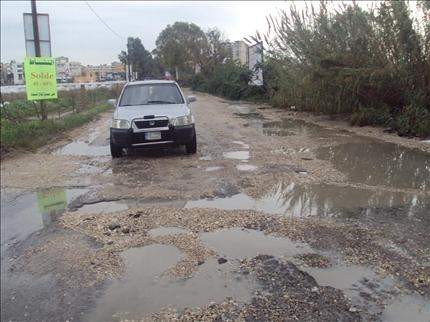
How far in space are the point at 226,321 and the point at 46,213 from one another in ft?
13.3

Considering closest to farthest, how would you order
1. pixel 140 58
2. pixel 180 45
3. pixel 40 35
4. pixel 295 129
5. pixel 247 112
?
pixel 295 129 < pixel 40 35 < pixel 247 112 < pixel 180 45 < pixel 140 58

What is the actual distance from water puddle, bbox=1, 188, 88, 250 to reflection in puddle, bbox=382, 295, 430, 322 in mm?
4282

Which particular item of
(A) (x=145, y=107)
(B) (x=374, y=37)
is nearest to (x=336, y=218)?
(A) (x=145, y=107)

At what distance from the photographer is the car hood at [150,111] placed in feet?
33.7

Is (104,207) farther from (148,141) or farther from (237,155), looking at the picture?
(237,155)

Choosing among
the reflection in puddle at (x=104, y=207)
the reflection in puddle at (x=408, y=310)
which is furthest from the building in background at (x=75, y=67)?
the reflection in puddle at (x=408, y=310)

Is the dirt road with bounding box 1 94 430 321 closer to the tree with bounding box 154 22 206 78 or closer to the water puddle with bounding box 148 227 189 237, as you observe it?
the water puddle with bounding box 148 227 189 237

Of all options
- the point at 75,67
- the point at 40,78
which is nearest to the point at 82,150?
the point at 40,78

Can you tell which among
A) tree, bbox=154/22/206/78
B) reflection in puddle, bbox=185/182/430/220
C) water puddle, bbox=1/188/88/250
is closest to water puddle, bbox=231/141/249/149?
reflection in puddle, bbox=185/182/430/220

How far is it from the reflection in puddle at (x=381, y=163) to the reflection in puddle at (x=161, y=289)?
13.9ft

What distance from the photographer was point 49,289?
4379mm

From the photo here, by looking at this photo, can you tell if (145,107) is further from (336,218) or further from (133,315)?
(133,315)

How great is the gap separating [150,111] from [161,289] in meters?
6.63

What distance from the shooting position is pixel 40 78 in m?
15.0
